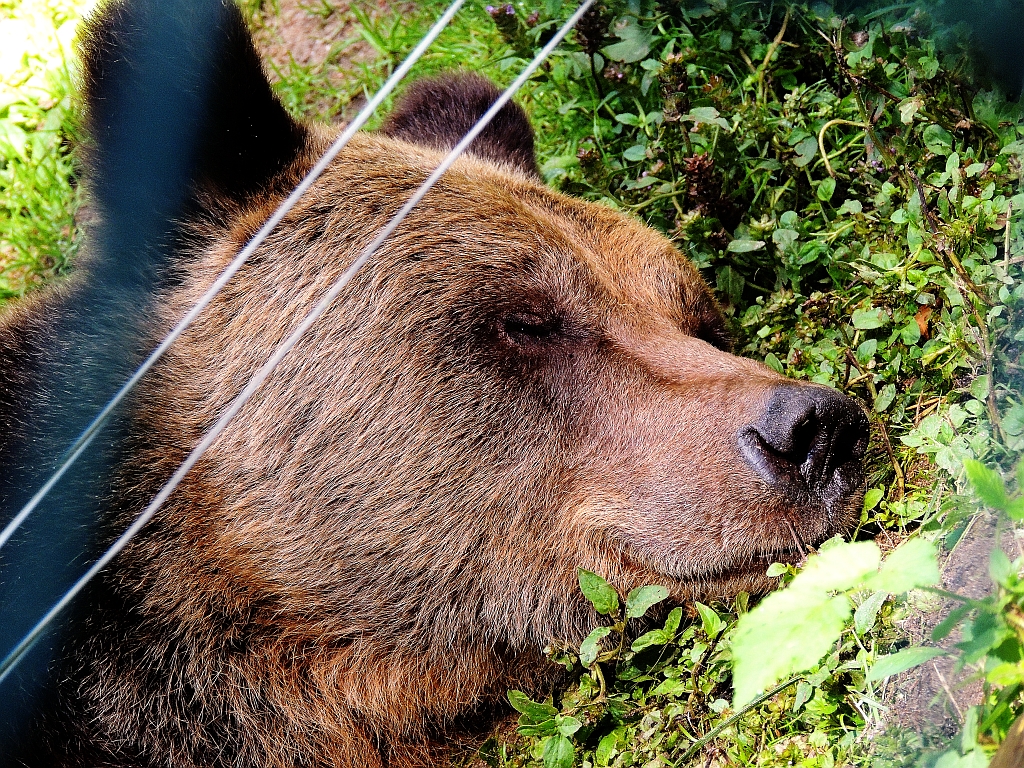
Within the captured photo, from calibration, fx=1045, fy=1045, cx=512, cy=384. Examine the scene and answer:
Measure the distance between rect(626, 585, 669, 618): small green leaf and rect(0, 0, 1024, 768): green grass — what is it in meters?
0.10

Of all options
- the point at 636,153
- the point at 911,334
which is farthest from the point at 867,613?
the point at 636,153

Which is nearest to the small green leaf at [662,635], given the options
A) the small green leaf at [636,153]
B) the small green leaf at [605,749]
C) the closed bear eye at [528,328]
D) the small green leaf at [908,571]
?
the small green leaf at [605,749]

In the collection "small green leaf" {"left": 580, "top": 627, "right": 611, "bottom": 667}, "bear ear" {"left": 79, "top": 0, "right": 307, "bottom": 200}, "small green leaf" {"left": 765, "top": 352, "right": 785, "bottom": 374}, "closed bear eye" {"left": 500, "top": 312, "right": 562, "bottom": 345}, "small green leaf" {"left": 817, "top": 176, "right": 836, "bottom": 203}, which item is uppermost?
"bear ear" {"left": 79, "top": 0, "right": 307, "bottom": 200}

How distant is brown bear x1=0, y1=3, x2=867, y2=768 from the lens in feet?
10.7

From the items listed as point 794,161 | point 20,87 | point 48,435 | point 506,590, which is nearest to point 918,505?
point 506,590

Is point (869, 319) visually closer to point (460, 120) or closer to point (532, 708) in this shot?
point (532, 708)

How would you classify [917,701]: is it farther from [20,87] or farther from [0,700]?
[20,87]

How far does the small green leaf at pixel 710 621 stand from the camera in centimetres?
314

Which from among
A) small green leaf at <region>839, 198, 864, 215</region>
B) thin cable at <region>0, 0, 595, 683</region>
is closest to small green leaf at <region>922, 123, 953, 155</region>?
small green leaf at <region>839, 198, 864, 215</region>

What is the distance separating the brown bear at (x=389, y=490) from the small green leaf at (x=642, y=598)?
0.15 m

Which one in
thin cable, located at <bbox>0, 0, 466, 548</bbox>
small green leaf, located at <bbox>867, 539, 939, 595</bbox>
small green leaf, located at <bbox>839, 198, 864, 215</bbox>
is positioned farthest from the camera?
small green leaf, located at <bbox>839, 198, 864, 215</bbox>

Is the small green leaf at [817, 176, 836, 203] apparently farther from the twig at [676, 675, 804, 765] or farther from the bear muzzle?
the twig at [676, 675, 804, 765]

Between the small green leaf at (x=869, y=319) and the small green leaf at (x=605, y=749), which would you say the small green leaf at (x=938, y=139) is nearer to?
the small green leaf at (x=869, y=319)

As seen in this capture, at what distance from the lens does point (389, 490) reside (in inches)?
131
